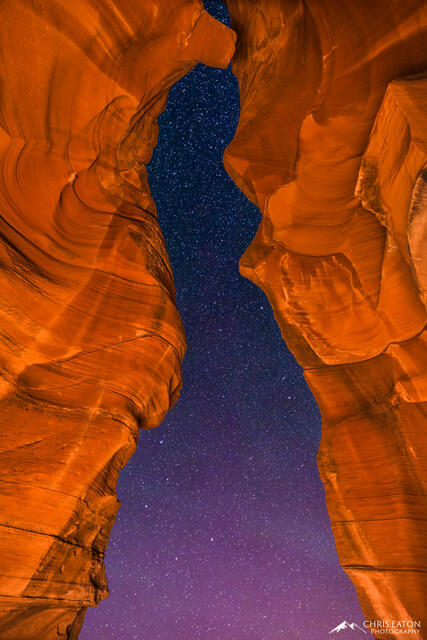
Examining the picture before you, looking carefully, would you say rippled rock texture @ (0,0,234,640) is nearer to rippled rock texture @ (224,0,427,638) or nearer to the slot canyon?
the slot canyon

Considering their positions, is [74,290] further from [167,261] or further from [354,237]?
[354,237]

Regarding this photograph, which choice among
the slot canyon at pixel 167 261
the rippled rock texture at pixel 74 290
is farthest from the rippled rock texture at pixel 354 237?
the rippled rock texture at pixel 74 290

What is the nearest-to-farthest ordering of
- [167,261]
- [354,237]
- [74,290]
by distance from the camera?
[74,290] → [167,261] → [354,237]

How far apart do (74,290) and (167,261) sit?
68.2 inches

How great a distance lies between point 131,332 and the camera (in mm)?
5555

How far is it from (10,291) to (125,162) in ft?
9.71

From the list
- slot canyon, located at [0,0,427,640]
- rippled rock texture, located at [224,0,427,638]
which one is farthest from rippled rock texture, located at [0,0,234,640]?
rippled rock texture, located at [224,0,427,638]

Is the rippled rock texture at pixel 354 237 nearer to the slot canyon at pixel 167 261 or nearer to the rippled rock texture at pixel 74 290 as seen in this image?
the slot canyon at pixel 167 261

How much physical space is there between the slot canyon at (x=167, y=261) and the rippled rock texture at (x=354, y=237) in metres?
0.03

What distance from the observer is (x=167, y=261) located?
21.7 ft

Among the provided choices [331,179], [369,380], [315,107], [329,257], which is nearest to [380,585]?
[369,380]

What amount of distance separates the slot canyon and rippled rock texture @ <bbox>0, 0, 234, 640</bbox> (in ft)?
0.07

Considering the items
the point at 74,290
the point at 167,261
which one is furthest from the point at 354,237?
the point at 74,290

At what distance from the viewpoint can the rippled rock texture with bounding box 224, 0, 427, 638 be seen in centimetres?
540
